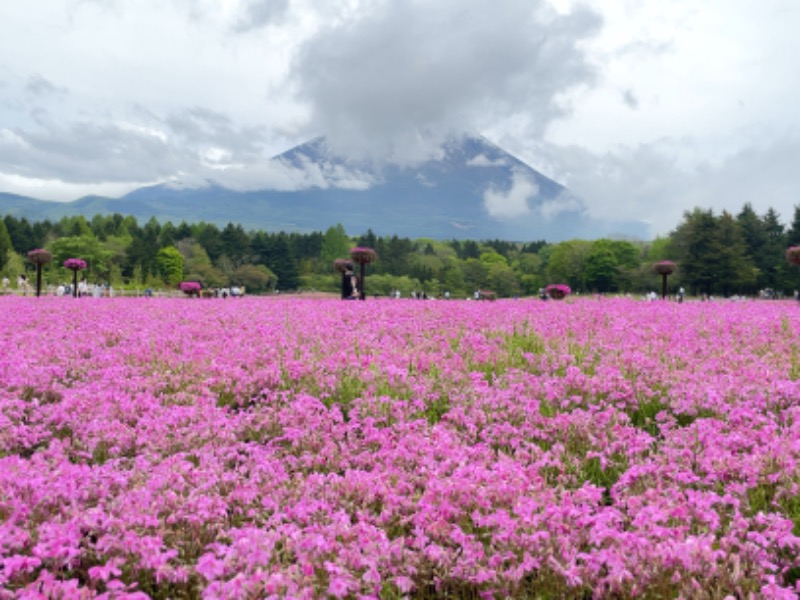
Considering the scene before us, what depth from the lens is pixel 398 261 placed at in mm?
150875

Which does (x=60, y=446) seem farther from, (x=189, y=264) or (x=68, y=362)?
(x=189, y=264)

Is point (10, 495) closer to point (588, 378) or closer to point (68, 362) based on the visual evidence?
point (68, 362)

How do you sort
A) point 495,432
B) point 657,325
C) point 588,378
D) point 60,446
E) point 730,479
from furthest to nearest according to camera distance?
1. point 657,325
2. point 588,378
3. point 495,432
4. point 60,446
5. point 730,479

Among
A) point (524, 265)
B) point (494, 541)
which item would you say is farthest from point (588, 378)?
point (524, 265)

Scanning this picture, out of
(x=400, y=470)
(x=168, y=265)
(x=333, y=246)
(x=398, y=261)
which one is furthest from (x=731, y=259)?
(x=333, y=246)

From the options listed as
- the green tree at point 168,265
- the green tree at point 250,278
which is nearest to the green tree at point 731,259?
the green tree at point 250,278

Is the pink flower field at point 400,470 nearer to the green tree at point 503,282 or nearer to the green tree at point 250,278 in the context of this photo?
the green tree at point 250,278

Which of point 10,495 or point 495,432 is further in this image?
point 495,432

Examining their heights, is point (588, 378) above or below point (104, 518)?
above

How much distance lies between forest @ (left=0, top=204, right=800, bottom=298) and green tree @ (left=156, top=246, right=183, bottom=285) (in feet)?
0.66

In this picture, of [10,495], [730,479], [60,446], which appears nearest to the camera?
[10,495]

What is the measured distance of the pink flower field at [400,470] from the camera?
334cm

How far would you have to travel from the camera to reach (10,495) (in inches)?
158

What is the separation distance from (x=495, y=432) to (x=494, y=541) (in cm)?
216
